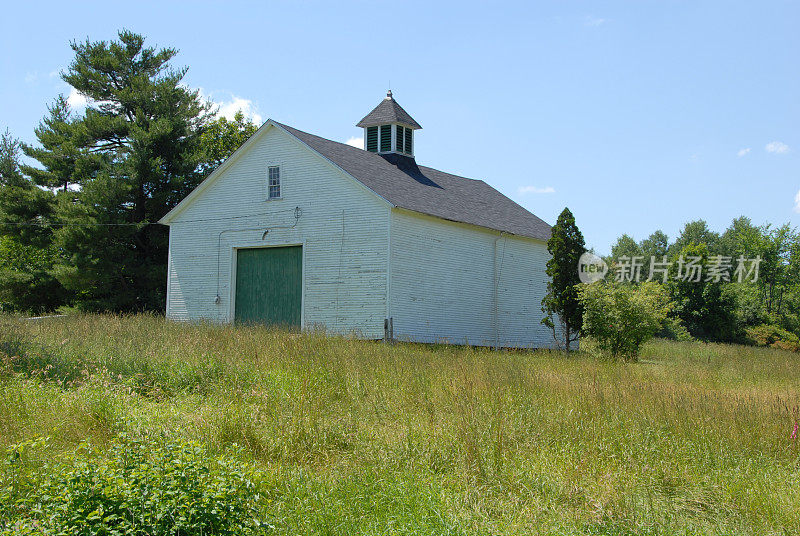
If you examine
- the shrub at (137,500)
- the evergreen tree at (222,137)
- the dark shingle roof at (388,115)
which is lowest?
the shrub at (137,500)

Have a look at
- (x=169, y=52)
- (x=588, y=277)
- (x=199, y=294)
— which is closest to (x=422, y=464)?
(x=588, y=277)

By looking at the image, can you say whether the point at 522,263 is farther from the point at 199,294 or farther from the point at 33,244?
the point at 33,244

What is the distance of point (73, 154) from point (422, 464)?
32215 millimetres

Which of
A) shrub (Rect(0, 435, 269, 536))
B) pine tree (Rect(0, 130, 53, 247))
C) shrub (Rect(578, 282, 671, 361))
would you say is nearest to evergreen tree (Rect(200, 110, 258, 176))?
pine tree (Rect(0, 130, 53, 247))

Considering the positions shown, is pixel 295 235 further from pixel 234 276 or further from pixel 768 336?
pixel 768 336

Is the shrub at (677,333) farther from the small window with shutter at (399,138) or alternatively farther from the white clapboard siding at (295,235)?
the white clapboard siding at (295,235)

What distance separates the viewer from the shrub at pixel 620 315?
62.6 feet

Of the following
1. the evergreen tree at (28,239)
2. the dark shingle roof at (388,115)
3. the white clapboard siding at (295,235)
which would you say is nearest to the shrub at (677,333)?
the dark shingle roof at (388,115)

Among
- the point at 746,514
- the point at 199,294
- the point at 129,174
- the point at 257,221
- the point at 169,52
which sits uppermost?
the point at 169,52

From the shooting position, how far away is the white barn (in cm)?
1928

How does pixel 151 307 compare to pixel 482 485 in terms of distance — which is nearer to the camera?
pixel 482 485

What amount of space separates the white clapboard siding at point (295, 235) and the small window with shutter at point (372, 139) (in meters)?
5.59

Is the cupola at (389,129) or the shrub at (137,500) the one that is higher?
the cupola at (389,129)

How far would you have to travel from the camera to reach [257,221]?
21391 millimetres
